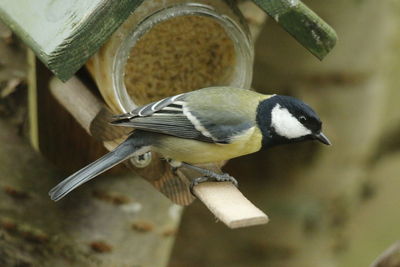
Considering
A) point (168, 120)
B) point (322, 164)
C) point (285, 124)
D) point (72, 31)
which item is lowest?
point (322, 164)

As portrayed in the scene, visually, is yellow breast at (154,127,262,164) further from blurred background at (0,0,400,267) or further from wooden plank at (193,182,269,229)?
blurred background at (0,0,400,267)

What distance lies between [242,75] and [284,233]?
0.86 metres

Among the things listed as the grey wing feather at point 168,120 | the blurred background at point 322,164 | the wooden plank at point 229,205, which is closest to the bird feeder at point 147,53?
the wooden plank at point 229,205

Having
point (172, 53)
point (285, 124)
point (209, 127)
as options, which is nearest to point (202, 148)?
point (209, 127)

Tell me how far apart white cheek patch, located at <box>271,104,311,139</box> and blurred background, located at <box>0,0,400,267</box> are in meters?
0.45

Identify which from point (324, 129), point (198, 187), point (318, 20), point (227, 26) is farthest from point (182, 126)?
point (324, 129)

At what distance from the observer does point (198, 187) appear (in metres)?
1.96

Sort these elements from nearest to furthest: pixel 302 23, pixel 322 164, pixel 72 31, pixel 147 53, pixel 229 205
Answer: pixel 229 205
pixel 72 31
pixel 302 23
pixel 147 53
pixel 322 164

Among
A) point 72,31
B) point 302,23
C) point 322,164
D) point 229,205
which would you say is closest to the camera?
point 229,205

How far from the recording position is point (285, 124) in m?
2.10

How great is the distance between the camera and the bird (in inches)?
79.0

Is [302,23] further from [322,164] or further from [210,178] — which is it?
[322,164]

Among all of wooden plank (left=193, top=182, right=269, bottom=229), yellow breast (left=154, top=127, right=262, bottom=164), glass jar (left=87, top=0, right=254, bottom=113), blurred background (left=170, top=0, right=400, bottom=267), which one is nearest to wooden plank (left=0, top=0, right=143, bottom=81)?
glass jar (left=87, top=0, right=254, bottom=113)

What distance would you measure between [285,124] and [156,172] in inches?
14.2
